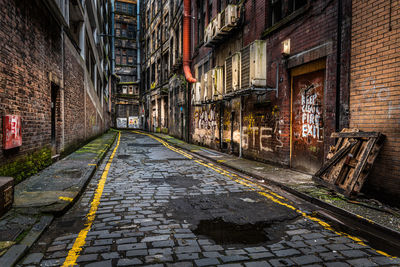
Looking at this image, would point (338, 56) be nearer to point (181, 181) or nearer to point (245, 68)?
point (245, 68)

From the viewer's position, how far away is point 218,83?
12312 mm

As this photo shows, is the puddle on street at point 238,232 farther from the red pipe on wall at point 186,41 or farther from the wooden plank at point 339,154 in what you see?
the red pipe on wall at point 186,41

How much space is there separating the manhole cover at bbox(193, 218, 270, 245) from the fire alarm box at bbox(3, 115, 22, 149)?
4.34 metres

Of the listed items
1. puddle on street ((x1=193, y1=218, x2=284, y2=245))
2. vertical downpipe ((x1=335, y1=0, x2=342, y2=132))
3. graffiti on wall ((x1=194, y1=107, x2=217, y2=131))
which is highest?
vertical downpipe ((x1=335, y1=0, x2=342, y2=132))

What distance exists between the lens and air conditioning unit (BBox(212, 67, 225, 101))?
12141 millimetres

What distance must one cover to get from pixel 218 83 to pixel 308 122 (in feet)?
17.5

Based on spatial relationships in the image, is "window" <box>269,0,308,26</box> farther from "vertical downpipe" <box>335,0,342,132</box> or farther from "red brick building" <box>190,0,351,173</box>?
"vertical downpipe" <box>335,0,342,132</box>

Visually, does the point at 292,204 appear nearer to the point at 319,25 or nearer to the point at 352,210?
the point at 352,210

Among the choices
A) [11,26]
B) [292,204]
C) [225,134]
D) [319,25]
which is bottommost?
[292,204]

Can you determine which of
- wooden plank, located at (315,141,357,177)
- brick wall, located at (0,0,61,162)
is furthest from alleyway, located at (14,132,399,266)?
brick wall, located at (0,0,61,162)

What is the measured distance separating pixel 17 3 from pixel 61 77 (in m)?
4.26

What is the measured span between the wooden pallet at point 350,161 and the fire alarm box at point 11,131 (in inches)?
262

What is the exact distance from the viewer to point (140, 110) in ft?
145

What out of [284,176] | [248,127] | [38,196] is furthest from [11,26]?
[248,127]
